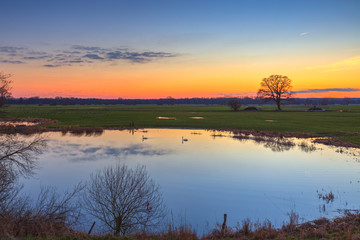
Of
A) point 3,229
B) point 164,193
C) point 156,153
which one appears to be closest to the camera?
point 3,229

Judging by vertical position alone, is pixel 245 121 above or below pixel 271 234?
above

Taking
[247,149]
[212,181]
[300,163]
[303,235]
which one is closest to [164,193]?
[212,181]

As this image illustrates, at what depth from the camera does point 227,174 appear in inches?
915

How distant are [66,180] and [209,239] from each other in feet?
49.3

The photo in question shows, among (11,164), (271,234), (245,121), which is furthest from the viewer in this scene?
(245,121)

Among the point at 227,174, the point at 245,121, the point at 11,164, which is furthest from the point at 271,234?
the point at 245,121

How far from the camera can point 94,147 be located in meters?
35.3

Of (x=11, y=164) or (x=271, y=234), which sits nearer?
(x=271, y=234)

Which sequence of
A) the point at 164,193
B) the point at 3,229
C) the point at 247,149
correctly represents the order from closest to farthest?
the point at 3,229 < the point at 164,193 < the point at 247,149

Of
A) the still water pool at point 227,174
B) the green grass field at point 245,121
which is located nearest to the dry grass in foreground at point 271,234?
the still water pool at point 227,174

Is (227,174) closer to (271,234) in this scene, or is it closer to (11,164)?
(271,234)

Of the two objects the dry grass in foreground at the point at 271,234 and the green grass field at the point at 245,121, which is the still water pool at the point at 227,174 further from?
the green grass field at the point at 245,121

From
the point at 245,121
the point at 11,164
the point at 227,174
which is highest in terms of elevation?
the point at 11,164

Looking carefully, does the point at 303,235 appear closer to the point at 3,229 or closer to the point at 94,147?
the point at 3,229
